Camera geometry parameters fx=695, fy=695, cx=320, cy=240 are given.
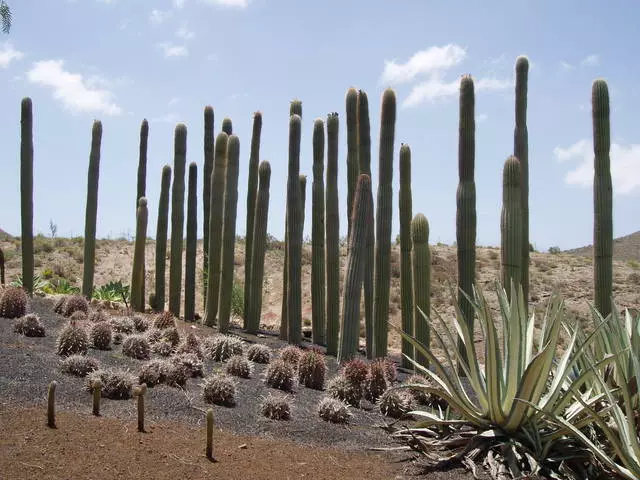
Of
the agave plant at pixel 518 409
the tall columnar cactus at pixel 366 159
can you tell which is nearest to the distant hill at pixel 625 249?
the tall columnar cactus at pixel 366 159

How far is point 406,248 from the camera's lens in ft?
41.3

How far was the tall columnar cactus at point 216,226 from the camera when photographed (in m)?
14.7

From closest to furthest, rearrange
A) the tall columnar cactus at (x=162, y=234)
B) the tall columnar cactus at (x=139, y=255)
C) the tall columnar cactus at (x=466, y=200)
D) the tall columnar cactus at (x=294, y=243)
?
1. the tall columnar cactus at (x=466, y=200)
2. the tall columnar cactus at (x=294, y=243)
3. the tall columnar cactus at (x=139, y=255)
4. the tall columnar cactus at (x=162, y=234)

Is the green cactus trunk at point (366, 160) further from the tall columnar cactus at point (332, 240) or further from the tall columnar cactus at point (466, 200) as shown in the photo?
the tall columnar cactus at point (466, 200)

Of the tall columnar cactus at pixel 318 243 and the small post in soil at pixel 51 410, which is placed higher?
the tall columnar cactus at pixel 318 243

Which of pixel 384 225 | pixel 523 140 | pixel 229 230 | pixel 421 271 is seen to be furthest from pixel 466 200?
pixel 229 230

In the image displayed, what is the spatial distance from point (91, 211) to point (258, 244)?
13.7ft

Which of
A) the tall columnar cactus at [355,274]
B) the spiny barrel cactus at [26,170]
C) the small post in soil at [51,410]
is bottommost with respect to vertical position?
the small post in soil at [51,410]

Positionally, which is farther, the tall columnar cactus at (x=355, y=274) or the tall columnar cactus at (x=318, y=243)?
the tall columnar cactus at (x=318, y=243)

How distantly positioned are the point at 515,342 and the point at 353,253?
4.38 meters

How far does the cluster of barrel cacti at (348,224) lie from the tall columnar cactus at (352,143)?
20 mm

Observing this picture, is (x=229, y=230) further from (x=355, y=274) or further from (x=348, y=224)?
(x=355, y=274)

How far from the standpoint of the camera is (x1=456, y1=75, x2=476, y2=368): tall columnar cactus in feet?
34.3

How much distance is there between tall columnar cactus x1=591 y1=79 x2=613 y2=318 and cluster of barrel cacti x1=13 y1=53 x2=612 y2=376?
2 centimetres
